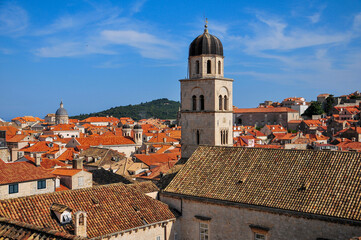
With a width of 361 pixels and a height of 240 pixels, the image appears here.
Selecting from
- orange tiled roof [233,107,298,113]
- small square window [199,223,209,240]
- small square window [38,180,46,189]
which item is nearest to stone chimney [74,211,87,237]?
small square window [199,223,209,240]

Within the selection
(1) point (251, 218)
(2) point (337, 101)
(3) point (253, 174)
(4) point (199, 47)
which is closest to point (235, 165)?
(3) point (253, 174)

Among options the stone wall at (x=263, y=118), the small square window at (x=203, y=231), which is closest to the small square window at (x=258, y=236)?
the small square window at (x=203, y=231)

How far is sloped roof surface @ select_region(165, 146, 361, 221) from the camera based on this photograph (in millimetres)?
18812

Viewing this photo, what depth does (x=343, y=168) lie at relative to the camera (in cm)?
2016

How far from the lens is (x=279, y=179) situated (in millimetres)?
21406

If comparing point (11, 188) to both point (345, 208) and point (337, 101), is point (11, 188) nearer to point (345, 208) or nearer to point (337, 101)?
point (345, 208)

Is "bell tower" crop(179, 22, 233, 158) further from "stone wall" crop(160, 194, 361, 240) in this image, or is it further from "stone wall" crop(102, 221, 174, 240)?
"stone wall" crop(102, 221, 174, 240)

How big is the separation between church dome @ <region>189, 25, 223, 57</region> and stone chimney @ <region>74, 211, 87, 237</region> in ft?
59.1

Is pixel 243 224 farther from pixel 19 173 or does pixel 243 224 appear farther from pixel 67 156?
pixel 67 156

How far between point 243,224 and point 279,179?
3111 millimetres

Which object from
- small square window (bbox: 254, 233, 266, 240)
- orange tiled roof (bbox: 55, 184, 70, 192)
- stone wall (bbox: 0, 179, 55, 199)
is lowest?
small square window (bbox: 254, 233, 266, 240)

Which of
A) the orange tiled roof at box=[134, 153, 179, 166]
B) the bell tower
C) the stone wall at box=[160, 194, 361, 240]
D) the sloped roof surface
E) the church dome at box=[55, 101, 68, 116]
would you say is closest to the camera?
the stone wall at box=[160, 194, 361, 240]

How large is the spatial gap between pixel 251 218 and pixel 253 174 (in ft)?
8.98

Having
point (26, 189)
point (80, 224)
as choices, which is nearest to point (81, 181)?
point (26, 189)
